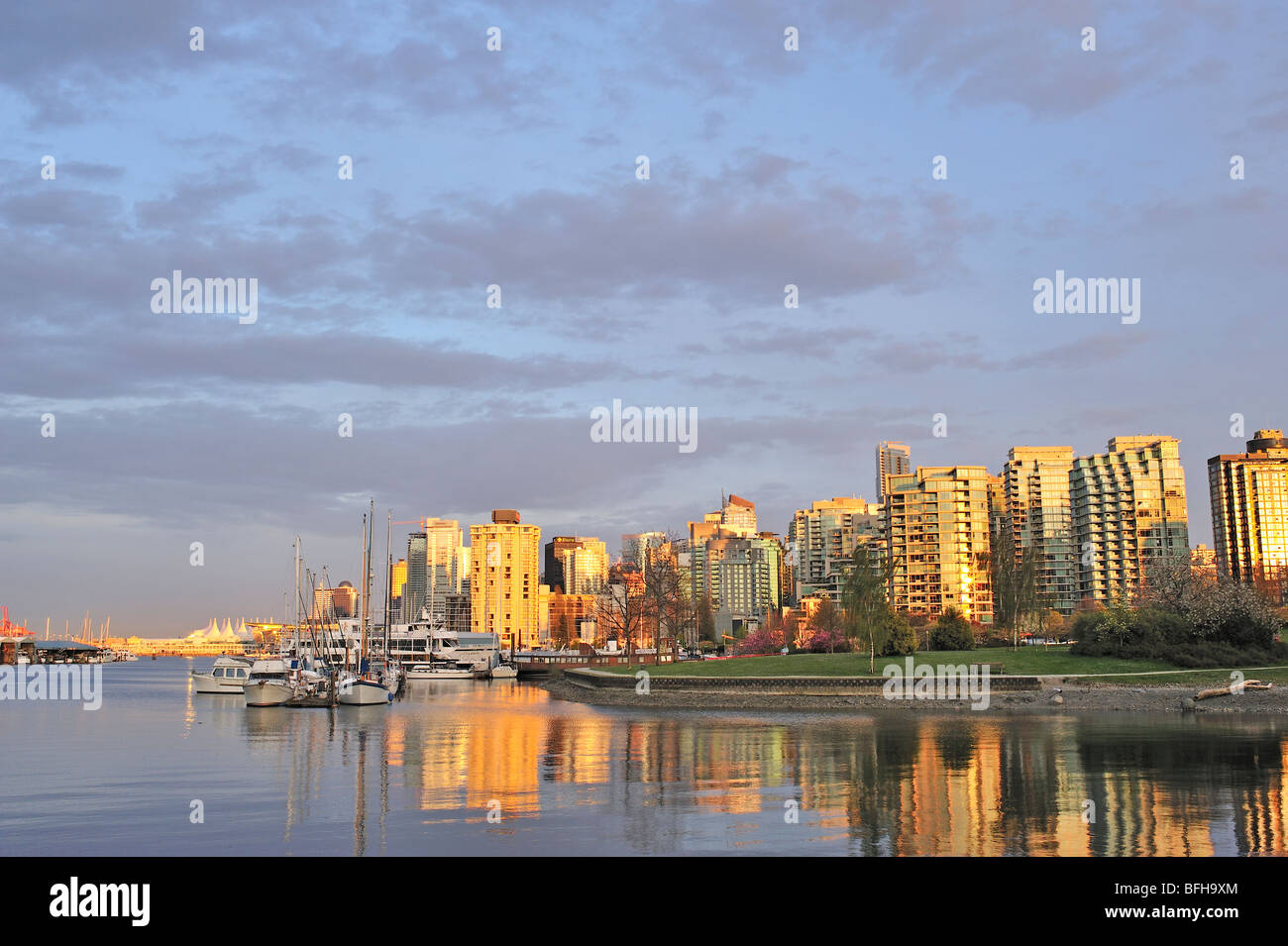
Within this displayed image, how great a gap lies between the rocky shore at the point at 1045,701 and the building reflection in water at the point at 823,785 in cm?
575

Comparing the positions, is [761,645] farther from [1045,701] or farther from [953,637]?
[1045,701]

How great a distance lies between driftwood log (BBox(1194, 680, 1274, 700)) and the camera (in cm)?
5547

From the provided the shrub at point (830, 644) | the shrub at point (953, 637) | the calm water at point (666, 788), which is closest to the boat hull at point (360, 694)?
the calm water at point (666, 788)

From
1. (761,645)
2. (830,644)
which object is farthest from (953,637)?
(761,645)

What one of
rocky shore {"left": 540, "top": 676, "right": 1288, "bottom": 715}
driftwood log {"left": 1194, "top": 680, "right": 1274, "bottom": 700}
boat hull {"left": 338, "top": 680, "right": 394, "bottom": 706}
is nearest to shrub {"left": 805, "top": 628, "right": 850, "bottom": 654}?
rocky shore {"left": 540, "top": 676, "right": 1288, "bottom": 715}

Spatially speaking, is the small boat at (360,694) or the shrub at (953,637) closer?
the small boat at (360,694)

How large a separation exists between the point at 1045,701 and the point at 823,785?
3599 centimetres

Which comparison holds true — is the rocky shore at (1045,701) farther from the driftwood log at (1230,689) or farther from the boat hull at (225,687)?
the boat hull at (225,687)

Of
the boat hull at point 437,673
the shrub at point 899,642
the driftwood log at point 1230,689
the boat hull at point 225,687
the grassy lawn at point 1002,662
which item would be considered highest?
the shrub at point 899,642

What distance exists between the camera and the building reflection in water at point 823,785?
20.1 meters

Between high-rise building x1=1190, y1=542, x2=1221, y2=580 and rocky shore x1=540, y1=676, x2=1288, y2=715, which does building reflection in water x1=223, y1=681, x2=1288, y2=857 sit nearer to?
rocky shore x1=540, y1=676, x2=1288, y2=715

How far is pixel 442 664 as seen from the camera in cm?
14650
